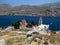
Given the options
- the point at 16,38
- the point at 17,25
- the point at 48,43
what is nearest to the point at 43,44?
the point at 48,43

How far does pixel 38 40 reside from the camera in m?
25.4

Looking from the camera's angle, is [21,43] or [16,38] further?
[16,38]

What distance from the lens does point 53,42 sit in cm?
2597

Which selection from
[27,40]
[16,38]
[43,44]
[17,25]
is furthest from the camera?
[17,25]

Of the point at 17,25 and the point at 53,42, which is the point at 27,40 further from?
the point at 17,25

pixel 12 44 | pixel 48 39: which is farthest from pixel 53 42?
pixel 12 44

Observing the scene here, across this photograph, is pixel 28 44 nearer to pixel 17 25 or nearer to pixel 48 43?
pixel 48 43

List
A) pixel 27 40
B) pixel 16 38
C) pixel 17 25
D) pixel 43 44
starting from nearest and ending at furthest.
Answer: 1. pixel 43 44
2. pixel 27 40
3. pixel 16 38
4. pixel 17 25

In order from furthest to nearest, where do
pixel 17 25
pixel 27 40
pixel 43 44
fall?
pixel 17 25
pixel 27 40
pixel 43 44

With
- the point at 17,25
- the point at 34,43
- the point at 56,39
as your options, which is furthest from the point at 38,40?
the point at 17,25

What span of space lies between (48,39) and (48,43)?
827mm

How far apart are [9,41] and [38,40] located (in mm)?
3867

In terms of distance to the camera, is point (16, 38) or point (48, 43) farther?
point (16, 38)

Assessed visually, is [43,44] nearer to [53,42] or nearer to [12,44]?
[53,42]
